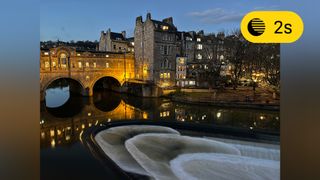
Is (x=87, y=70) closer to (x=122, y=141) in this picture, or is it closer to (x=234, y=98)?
(x=234, y=98)

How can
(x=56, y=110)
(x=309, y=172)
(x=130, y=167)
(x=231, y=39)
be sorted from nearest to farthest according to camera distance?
(x=309, y=172) → (x=130, y=167) → (x=56, y=110) → (x=231, y=39)

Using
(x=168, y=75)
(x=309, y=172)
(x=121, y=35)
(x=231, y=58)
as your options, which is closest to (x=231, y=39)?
(x=231, y=58)

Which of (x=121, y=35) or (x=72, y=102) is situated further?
(x=121, y=35)

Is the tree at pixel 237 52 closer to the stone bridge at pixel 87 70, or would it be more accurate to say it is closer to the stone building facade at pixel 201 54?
the stone building facade at pixel 201 54

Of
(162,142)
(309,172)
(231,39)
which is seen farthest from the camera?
(231,39)

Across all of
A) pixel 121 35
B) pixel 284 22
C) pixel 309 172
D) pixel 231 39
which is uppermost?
pixel 121 35

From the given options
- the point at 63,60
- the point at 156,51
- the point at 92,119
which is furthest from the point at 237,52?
the point at 63,60

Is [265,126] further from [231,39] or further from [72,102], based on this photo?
[72,102]

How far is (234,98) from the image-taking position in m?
22.0

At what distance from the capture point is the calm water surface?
9.32m

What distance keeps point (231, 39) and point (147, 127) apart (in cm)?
1580

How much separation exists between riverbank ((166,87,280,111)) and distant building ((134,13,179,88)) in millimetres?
2987

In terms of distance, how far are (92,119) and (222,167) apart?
36.2 feet

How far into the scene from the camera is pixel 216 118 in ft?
57.4
